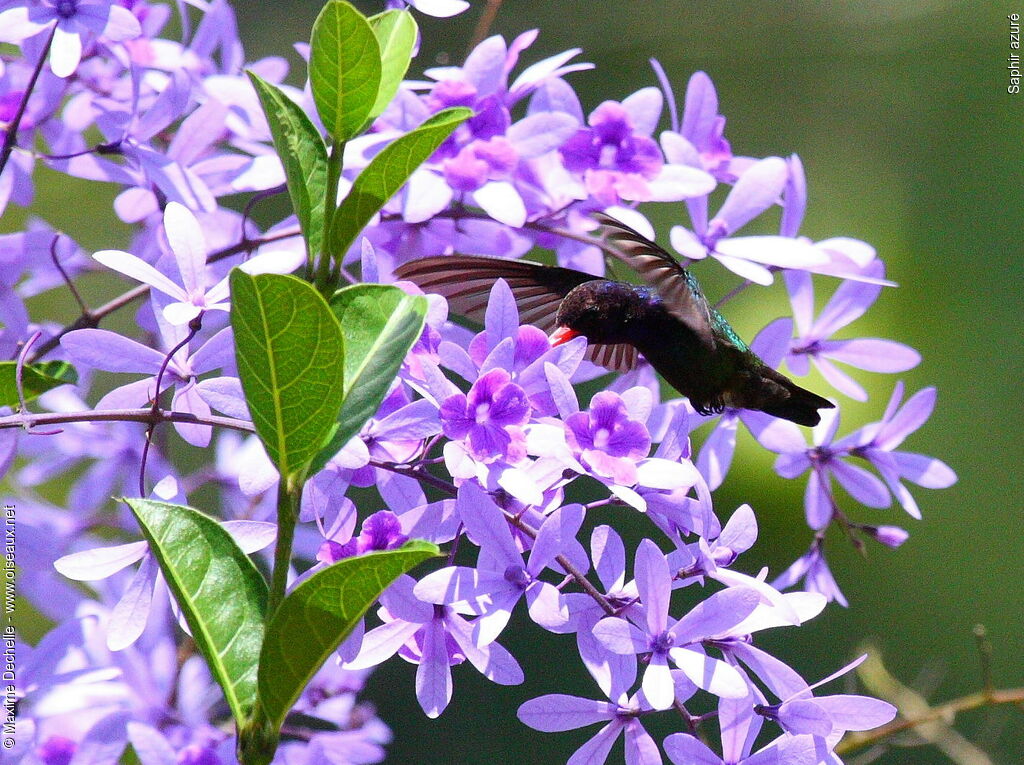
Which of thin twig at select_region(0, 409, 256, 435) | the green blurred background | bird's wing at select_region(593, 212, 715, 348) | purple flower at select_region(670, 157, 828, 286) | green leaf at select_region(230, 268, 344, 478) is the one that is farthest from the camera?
the green blurred background

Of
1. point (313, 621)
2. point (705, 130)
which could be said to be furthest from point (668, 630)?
point (705, 130)

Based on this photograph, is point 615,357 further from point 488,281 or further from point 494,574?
point 494,574

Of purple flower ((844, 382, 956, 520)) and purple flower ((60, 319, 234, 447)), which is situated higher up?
purple flower ((60, 319, 234, 447))

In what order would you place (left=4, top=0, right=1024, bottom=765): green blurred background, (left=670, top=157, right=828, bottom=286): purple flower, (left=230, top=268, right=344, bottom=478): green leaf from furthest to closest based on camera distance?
(left=4, top=0, right=1024, bottom=765): green blurred background < (left=670, top=157, right=828, bottom=286): purple flower < (left=230, top=268, right=344, bottom=478): green leaf

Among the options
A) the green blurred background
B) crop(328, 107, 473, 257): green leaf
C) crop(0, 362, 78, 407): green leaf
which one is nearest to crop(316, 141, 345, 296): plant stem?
crop(328, 107, 473, 257): green leaf

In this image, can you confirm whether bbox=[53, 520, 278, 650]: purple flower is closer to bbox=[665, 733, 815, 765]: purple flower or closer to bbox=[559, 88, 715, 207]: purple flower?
bbox=[665, 733, 815, 765]: purple flower
